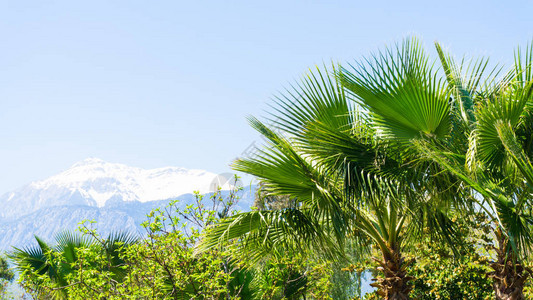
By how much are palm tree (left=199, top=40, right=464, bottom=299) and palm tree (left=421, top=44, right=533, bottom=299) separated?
415 mm

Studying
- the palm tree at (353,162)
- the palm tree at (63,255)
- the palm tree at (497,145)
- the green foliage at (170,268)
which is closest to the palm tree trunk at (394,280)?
the palm tree at (353,162)

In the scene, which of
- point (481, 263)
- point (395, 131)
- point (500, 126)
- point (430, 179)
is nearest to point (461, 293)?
point (481, 263)

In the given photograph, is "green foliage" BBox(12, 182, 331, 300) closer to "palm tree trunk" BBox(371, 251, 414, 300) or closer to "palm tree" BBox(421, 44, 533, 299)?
"palm tree trunk" BBox(371, 251, 414, 300)

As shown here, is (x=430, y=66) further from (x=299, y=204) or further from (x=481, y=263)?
(x=481, y=263)

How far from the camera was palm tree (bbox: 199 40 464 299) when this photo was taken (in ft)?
17.8

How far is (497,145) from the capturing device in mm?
4832

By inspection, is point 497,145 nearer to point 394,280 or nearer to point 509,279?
point 394,280

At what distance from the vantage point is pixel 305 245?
6.10m

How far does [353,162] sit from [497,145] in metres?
1.56

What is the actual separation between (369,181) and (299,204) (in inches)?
49.7

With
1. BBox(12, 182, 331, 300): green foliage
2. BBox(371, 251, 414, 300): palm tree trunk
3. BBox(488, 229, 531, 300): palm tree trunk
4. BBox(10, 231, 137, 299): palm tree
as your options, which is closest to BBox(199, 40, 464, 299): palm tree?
BBox(371, 251, 414, 300): palm tree trunk

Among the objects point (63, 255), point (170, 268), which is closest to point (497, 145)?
point (170, 268)

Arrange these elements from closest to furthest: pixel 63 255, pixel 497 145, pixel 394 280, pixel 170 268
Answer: pixel 497 145 → pixel 394 280 → pixel 170 268 → pixel 63 255

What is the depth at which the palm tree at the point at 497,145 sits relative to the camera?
448 cm
